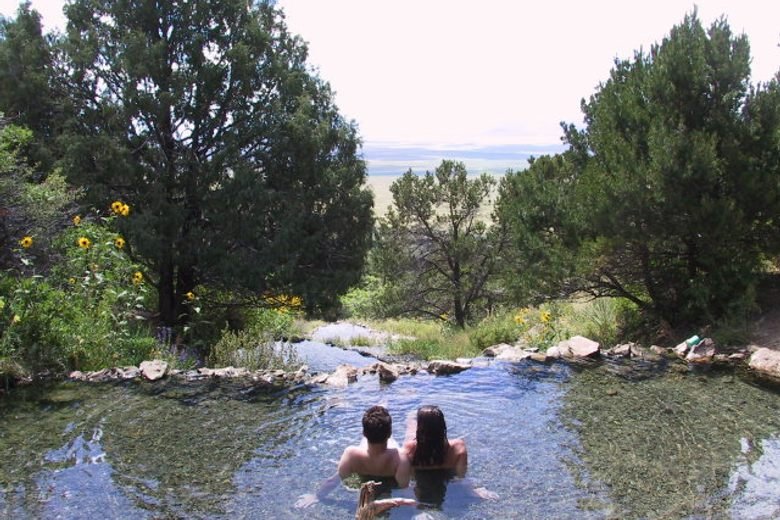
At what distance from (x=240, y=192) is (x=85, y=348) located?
5.40 m

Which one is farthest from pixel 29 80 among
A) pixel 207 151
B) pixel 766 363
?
pixel 766 363

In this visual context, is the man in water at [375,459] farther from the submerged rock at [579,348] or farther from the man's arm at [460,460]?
the submerged rock at [579,348]

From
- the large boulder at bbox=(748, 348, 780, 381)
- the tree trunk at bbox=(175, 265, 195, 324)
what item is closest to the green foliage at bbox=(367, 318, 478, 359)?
the tree trunk at bbox=(175, 265, 195, 324)

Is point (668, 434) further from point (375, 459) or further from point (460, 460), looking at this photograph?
point (375, 459)

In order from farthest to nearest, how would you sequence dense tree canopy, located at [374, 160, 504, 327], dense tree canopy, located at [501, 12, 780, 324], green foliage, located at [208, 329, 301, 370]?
1. dense tree canopy, located at [374, 160, 504, 327]
2. green foliage, located at [208, 329, 301, 370]
3. dense tree canopy, located at [501, 12, 780, 324]

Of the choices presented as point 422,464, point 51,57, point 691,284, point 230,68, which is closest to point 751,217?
point 691,284

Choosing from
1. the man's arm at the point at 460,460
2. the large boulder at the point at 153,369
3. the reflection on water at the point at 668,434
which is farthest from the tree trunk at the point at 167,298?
the man's arm at the point at 460,460

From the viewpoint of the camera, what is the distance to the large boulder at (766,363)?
26.5 feet

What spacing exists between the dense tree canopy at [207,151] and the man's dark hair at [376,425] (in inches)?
319

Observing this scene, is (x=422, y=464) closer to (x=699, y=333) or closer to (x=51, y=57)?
(x=699, y=333)

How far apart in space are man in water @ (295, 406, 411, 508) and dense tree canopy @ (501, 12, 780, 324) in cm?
572

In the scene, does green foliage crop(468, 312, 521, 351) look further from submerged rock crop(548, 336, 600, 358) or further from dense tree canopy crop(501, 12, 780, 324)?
submerged rock crop(548, 336, 600, 358)

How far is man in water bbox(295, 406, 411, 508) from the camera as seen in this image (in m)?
5.27

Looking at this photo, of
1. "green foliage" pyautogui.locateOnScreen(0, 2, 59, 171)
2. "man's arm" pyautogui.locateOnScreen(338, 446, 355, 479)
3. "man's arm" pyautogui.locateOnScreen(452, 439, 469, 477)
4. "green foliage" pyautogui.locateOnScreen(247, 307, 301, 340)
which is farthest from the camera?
"green foliage" pyautogui.locateOnScreen(247, 307, 301, 340)
